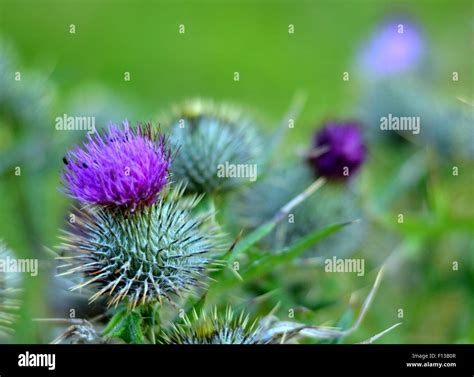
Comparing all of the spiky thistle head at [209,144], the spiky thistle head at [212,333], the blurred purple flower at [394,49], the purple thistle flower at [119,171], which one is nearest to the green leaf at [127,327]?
the spiky thistle head at [212,333]

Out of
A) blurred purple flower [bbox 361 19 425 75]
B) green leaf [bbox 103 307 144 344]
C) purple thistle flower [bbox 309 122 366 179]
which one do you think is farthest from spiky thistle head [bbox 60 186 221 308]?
blurred purple flower [bbox 361 19 425 75]

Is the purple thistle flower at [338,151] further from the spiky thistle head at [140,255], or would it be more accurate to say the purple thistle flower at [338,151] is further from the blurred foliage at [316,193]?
the spiky thistle head at [140,255]

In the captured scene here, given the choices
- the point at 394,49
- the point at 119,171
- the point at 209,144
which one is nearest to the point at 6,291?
the point at 119,171

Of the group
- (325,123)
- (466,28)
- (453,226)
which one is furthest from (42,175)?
(466,28)

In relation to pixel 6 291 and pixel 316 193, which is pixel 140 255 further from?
pixel 316 193

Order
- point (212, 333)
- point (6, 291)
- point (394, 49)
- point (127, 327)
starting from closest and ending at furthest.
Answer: point (127, 327), point (212, 333), point (6, 291), point (394, 49)
